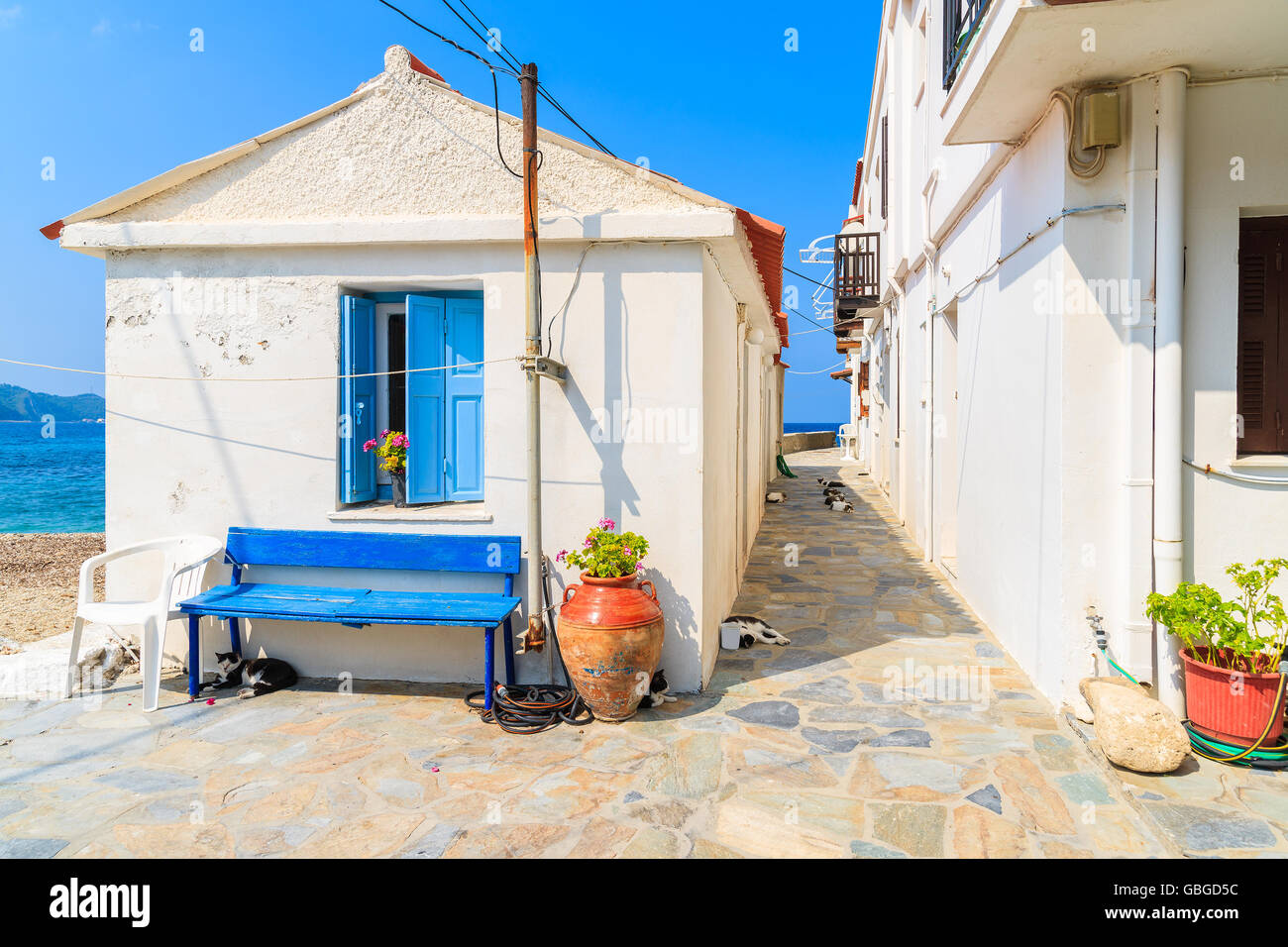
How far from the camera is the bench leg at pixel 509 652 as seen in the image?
5.10m

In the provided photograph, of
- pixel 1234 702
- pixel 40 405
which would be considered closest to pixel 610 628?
A: pixel 1234 702

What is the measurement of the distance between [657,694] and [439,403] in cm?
267

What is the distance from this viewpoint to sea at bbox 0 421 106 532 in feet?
104

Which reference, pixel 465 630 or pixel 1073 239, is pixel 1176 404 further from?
pixel 465 630

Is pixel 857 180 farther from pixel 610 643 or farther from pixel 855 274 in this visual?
pixel 610 643

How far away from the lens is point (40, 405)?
132375 mm

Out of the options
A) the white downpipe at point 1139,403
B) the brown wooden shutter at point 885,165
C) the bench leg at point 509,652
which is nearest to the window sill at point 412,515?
the bench leg at point 509,652

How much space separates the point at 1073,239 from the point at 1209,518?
5.97 ft

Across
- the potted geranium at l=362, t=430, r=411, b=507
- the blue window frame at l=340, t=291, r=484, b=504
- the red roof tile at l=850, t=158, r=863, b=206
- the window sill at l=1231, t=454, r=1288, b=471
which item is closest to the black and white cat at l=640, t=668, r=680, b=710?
the blue window frame at l=340, t=291, r=484, b=504

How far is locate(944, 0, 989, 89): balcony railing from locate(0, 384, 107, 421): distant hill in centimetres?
13785

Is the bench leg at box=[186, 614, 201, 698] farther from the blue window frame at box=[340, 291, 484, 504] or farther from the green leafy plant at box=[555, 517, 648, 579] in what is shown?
the green leafy plant at box=[555, 517, 648, 579]

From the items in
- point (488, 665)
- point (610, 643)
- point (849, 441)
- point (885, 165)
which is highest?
point (885, 165)
